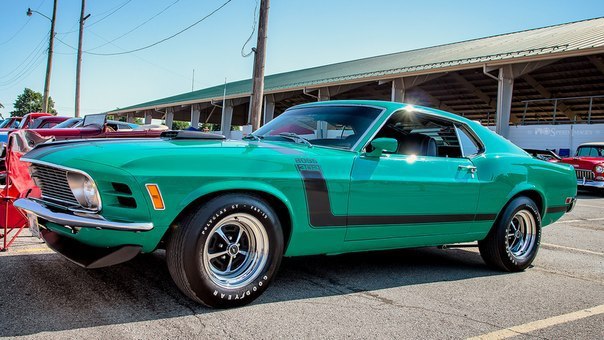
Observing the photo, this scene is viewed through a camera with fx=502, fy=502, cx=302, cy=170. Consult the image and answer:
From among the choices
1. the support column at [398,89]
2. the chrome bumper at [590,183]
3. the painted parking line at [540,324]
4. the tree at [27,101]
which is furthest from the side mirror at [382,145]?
the tree at [27,101]

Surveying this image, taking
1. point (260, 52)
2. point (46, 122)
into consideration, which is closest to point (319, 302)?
point (260, 52)

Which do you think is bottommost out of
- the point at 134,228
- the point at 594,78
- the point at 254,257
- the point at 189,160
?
the point at 254,257

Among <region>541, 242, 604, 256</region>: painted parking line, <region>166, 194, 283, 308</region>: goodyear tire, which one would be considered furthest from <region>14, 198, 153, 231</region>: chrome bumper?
<region>541, 242, 604, 256</region>: painted parking line

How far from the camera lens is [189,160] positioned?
3.06 meters

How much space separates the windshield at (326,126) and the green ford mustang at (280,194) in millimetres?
12

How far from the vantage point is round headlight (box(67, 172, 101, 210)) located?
9.61ft

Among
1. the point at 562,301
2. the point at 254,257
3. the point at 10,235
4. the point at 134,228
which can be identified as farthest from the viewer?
the point at 10,235

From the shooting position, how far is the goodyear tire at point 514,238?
4773 mm

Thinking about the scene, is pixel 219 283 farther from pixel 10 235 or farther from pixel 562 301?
pixel 10 235

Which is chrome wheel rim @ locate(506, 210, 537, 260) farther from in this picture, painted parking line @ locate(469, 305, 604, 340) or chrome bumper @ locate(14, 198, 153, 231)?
chrome bumper @ locate(14, 198, 153, 231)

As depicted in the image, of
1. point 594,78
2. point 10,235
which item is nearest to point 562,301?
point 10,235

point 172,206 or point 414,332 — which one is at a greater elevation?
point 172,206

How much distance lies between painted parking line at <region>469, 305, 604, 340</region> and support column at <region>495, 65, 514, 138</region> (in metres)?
17.4

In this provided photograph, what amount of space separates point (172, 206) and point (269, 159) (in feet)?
2.42
